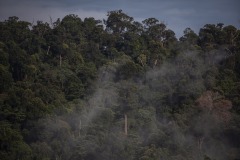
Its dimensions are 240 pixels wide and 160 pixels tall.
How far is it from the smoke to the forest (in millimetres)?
46

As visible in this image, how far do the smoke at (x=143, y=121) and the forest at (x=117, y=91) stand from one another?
0.05 meters

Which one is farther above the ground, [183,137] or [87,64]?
[87,64]

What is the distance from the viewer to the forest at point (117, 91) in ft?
57.8

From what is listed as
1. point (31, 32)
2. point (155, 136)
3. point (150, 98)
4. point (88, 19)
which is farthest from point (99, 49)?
point (155, 136)

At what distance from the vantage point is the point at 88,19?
27.3 meters

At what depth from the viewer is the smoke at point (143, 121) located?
17.5 meters

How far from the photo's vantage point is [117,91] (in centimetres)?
2070

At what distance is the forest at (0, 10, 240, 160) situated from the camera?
17625 mm

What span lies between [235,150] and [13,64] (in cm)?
1134

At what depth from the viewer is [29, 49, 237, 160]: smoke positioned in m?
17.5

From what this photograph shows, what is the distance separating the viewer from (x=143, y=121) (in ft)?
66.3

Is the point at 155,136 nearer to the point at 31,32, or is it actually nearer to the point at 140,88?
the point at 140,88

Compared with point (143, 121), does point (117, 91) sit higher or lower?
higher

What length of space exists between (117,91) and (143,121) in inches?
75.8
